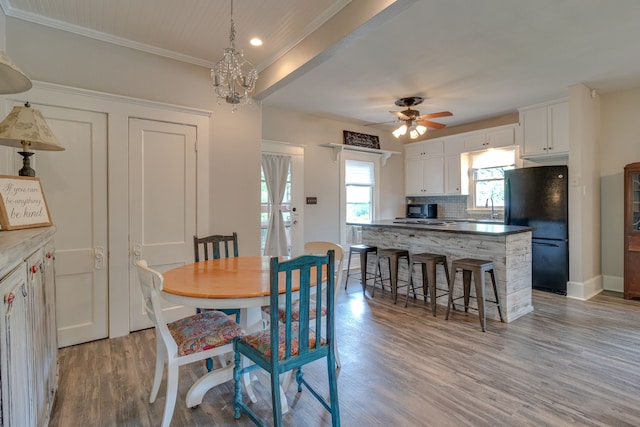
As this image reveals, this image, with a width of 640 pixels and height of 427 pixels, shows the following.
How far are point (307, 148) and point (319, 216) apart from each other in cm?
117

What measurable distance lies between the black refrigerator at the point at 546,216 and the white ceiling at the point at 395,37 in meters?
1.18

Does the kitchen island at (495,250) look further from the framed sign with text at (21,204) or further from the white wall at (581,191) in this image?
the framed sign with text at (21,204)

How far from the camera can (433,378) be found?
7.58 feet

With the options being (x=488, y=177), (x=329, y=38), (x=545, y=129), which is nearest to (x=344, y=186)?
(x=488, y=177)

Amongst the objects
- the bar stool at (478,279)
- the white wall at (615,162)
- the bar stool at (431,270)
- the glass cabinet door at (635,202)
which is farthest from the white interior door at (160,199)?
the white wall at (615,162)

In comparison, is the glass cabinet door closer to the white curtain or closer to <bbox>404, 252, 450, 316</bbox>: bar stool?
<bbox>404, 252, 450, 316</bbox>: bar stool

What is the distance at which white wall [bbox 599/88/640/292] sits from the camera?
4.38 metres

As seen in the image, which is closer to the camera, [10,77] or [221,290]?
[10,77]

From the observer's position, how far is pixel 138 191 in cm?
308

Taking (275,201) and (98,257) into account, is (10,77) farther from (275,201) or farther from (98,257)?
(275,201)

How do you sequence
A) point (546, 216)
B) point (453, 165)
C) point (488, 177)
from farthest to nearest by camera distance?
point (453, 165) → point (488, 177) → point (546, 216)

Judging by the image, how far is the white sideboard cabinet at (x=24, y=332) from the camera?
1000 millimetres

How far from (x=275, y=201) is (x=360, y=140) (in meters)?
2.15

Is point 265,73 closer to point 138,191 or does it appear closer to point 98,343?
point 138,191
